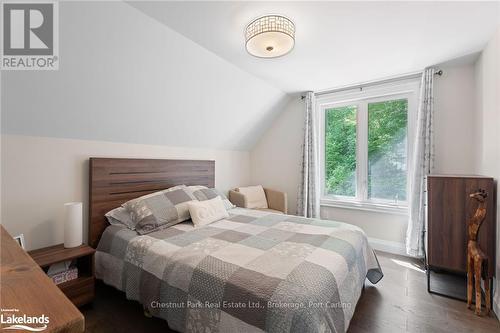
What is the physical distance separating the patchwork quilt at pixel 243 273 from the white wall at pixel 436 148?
4.10 feet

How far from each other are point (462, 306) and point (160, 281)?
8.44 ft

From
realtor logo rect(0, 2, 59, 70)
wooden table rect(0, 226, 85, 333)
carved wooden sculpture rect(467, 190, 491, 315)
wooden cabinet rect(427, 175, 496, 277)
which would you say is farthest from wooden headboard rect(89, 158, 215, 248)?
carved wooden sculpture rect(467, 190, 491, 315)

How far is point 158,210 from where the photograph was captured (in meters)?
2.19

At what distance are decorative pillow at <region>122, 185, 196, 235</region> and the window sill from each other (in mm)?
2307

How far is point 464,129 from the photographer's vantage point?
8.82 ft

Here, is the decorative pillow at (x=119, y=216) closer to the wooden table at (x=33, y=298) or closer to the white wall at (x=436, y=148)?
the wooden table at (x=33, y=298)

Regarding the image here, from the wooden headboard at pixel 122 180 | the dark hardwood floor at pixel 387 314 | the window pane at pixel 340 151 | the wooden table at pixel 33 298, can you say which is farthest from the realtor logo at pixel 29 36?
the window pane at pixel 340 151

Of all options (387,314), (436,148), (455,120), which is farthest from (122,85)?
(455,120)

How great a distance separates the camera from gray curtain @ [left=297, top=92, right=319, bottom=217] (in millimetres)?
3637

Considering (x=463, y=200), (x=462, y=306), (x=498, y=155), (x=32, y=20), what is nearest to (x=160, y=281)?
(x=32, y=20)

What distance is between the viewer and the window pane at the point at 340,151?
3570 mm

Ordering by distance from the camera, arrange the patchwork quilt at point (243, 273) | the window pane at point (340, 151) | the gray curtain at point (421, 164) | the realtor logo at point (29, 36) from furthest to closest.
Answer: the window pane at point (340, 151) → the gray curtain at point (421, 164) → the realtor logo at point (29, 36) → the patchwork quilt at point (243, 273)

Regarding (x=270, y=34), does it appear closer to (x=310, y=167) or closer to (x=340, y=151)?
(x=310, y=167)

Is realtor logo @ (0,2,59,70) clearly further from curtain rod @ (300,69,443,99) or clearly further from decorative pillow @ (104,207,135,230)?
curtain rod @ (300,69,443,99)
